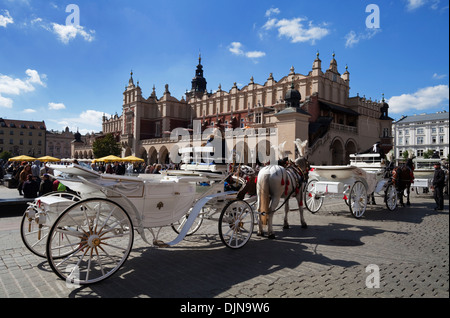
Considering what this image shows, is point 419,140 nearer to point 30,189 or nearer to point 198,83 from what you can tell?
point 198,83

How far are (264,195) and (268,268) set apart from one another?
1903mm

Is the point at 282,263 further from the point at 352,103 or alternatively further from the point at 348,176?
the point at 352,103

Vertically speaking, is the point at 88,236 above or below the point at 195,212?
below

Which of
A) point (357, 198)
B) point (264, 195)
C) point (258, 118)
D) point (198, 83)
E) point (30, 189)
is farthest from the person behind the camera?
point (198, 83)

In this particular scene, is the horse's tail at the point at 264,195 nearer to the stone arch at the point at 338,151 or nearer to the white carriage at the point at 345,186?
the white carriage at the point at 345,186

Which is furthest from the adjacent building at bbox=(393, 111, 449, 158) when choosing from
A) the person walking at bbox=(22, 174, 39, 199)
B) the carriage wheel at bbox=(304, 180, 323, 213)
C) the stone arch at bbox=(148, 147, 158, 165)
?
the person walking at bbox=(22, 174, 39, 199)

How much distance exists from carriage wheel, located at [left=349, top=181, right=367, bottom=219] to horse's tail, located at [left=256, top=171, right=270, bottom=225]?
3.59 metres

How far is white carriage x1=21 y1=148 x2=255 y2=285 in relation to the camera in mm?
3885

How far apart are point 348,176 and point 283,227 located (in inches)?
118

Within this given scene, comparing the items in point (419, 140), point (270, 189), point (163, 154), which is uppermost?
point (419, 140)

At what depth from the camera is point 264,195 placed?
6.20 metres

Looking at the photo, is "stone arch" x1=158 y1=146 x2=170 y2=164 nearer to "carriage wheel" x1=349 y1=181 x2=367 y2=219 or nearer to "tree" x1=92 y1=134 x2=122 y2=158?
"tree" x1=92 y1=134 x2=122 y2=158

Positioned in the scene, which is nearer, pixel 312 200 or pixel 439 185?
pixel 312 200

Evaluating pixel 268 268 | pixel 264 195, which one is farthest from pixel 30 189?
pixel 268 268
